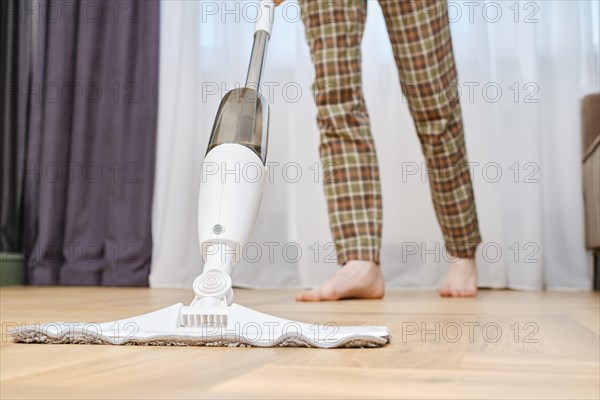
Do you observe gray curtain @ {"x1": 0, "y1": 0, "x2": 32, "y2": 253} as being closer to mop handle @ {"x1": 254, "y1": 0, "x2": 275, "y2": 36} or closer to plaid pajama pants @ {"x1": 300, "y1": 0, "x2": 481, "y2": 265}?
plaid pajama pants @ {"x1": 300, "y1": 0, "x2": 481, "y2": 265}

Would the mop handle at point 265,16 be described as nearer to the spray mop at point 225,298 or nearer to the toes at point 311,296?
the spray mop at point 225,298

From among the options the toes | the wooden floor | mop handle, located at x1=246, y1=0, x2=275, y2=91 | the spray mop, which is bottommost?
the toes

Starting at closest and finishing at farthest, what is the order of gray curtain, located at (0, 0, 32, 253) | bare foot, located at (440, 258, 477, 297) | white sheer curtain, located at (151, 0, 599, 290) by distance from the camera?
bare foot, located at (440, 258, 477, 297), white sheer curtain, located at (151, 0, 599, 290), gray curtain, located at (0, 0, 32, 253)

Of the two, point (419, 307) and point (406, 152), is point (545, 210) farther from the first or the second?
point (419, 307)

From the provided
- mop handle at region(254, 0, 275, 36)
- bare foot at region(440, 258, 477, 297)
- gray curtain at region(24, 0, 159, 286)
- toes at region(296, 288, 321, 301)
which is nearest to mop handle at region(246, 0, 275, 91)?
mop handle at region(254, 0, 275, 36)

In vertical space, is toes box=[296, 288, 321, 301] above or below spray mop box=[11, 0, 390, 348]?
below

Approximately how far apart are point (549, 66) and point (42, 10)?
5.42 ft

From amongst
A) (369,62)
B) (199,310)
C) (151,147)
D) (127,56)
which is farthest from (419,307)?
(127,56)

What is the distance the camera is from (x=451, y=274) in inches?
70.9

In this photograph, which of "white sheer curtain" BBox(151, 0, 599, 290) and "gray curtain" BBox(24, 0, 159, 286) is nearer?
"white sheer curtain" BBox(151, 0, 599, 290)

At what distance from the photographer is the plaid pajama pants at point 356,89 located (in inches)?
60.6

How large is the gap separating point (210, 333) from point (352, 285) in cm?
85

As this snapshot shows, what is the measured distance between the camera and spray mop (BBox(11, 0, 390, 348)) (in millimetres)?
648

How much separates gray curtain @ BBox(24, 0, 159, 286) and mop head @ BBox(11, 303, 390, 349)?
1768 mm
